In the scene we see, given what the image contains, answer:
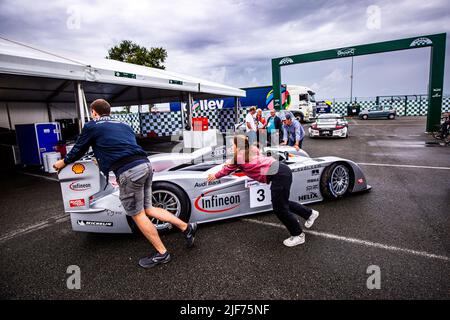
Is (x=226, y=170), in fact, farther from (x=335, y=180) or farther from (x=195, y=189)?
(x=335, y=180)

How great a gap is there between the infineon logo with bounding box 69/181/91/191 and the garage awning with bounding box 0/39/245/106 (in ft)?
10.4

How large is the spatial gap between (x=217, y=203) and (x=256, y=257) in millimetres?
844

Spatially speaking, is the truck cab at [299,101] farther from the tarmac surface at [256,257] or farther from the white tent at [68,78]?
the tarmac surface at [256,257]

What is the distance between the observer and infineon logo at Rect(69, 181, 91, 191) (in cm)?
254

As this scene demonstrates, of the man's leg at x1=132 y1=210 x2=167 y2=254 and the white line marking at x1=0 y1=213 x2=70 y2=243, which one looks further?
the white line marking at x1=0 y1=213 x2=70 y2=243

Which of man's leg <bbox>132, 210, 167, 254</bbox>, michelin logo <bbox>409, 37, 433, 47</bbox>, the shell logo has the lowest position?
man's leg <bbox>132, 210, 167, 254</bbox>

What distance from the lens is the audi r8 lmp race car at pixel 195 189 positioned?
2.54 metres

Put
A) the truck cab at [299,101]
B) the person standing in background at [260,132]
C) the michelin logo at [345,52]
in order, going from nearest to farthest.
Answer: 1. the person standing in background at [260,132]
2. the michelin logo at [345,52]
3. the truck cab at [299,101]

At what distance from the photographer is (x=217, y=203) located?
2.89m

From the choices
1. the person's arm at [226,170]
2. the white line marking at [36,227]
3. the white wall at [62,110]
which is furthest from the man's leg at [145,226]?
the white wall at [62,110]

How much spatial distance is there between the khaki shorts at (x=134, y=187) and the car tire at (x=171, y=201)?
513mm

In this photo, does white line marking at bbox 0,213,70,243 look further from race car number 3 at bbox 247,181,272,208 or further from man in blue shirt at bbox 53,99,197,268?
race car number 3 at bbox 247,181,272,208

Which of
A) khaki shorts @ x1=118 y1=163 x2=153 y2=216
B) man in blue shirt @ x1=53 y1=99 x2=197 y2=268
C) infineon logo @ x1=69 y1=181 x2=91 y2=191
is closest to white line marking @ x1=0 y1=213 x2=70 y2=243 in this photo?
infineon logo @ x1=69 y1=181 x2=91 y2=191
